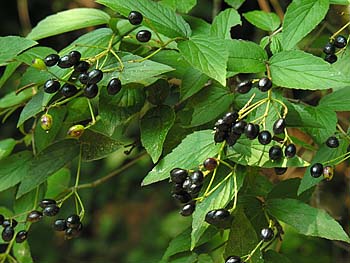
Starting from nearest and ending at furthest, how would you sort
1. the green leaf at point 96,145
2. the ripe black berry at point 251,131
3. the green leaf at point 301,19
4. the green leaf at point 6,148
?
the ripe black berry at point 251,131
the green leaf at point 301,19
the green leaf at point 96,145
the green leaf at point 6,148

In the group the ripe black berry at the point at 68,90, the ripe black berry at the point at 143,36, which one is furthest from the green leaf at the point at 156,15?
the ripe black berry at the point at 68,90

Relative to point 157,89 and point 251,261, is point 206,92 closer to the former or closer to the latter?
point 157,89

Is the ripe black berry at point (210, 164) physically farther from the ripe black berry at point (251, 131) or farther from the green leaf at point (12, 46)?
the green leaf at point (12, 46)

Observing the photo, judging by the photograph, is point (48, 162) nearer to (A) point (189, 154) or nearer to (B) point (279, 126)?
(A) point (189, 154)

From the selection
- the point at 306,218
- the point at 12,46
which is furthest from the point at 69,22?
the point at 306,218

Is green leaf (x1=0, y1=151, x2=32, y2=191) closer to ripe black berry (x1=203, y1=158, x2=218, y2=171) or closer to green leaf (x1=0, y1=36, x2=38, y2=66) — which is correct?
green leaf (x1=0, y1=36, x2=38, y2=66)

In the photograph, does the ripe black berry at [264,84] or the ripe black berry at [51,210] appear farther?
the ripe black berry at [51,210]

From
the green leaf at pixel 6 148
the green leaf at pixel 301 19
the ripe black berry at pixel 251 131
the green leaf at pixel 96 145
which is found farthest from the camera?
the green leaf at pixel 6 148
